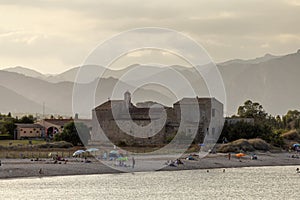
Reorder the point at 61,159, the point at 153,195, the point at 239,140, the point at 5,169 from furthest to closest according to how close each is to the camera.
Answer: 1. the point at 239,140
2. the point at 61,159
3. the point at 5,169
4. the point at 153,195

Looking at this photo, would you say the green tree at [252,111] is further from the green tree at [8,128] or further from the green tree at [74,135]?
the green tree at [8,128]

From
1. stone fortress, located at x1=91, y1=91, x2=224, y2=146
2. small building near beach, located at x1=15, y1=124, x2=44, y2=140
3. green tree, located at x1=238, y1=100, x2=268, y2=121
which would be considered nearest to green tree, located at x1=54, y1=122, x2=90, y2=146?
stone fortress, located at x1=91, y1=91, x2=224, y2=146

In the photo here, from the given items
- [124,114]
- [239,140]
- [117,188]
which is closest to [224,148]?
[239,140]

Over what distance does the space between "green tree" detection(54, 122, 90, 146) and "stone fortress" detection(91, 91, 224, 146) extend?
2.40m

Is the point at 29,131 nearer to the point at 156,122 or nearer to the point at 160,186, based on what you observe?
the point at 156,122

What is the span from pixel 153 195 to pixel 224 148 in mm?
37766

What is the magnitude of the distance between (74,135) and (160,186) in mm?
38354

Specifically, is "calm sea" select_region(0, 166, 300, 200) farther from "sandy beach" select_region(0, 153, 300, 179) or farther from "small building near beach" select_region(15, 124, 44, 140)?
"small building near beach" select_region(15, 124, 44, 140)

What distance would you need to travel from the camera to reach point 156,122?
312 feet

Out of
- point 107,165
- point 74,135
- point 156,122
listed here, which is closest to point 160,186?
point 107,165

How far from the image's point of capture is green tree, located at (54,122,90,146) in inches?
3618

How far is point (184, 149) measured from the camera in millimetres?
86125

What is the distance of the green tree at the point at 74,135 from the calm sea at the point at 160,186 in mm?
27978

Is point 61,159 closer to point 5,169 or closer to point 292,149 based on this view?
point 5,169
